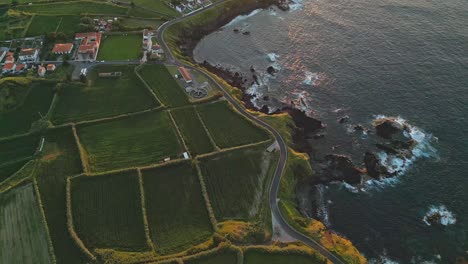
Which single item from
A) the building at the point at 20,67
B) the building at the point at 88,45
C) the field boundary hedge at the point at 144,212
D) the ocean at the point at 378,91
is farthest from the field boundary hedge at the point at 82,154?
the ocean at the point at 378,91

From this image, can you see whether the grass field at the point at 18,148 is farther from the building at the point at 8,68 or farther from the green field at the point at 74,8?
the green field at the point at 74,8

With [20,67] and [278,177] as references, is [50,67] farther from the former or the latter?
[278,177]

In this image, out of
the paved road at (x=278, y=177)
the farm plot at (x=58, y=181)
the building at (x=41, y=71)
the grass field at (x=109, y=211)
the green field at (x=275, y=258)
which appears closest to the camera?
the green field at (x=275, y=258)

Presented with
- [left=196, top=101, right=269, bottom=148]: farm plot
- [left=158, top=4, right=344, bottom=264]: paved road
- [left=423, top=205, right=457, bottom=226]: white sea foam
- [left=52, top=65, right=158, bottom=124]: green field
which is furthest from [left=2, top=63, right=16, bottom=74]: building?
[left=423, top=205, right=457, bottom=226]: white sea foam

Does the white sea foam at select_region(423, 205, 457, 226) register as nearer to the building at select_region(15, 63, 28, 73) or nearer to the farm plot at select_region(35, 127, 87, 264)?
the farm plot at select_region(35, 127, 87, 264)

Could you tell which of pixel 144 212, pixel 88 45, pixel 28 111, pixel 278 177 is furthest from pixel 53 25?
pixel 278 177

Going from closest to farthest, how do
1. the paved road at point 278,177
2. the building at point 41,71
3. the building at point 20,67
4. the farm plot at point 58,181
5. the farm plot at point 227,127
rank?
the farm plot at point 58,181
the paved road at point 278,177
the farm plot at point 227,127
the building at point 41,71
the building at point 20,67

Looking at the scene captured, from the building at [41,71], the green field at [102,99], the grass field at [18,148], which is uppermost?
the building at [41,71]
